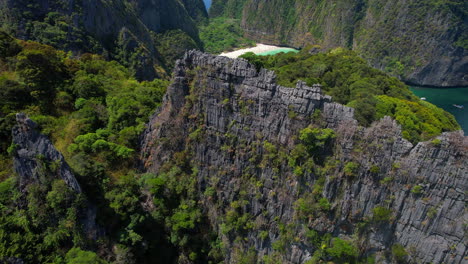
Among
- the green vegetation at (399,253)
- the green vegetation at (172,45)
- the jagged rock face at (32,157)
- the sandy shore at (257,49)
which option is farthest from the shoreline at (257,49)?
the green vegetation at (399,253)

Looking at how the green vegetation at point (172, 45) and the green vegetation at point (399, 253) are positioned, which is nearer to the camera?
the green vegetation at point (399, 253)

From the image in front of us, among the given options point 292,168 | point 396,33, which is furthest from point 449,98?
point 292,168

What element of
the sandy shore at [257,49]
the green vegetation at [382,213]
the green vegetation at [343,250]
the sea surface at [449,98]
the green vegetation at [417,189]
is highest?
the sandy shore at [257,49]

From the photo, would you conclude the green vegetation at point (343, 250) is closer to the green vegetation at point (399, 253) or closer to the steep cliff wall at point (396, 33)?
the green vegetation at point (399, 253)

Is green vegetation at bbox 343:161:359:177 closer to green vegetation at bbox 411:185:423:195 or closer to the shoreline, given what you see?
green vegetation at bbox 411:185:423:195

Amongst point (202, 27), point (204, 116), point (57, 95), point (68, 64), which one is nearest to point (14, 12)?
point (68, 64)

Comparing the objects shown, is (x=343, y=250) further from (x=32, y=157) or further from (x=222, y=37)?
(x=222, y=37)

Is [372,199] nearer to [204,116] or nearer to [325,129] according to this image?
[325,129]
